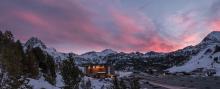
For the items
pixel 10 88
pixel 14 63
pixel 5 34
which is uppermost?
pixel 5 34

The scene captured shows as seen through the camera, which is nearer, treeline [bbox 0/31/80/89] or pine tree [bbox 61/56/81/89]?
treeline [bbox 0/31/80/89]

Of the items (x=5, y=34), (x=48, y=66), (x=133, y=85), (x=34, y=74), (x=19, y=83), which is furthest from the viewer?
(x=48, y=66)

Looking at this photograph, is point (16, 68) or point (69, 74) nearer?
point (16, 68)

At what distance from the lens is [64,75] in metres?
47.2

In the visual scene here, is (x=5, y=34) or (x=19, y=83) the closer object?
(x=19, y=83)

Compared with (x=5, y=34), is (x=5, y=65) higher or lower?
lower

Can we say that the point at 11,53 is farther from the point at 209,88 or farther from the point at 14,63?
the point at 209,88

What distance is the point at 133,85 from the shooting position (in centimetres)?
5956

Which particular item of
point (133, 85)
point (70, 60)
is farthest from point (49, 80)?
point (70, 60)

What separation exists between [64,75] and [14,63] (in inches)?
600

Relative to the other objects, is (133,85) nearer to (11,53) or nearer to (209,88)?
(11,53)

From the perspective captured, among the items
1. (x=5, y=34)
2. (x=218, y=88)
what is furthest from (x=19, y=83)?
(x=218, y=88)

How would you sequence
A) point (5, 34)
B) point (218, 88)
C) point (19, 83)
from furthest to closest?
1. point (218, 88)
2. point (5, 34)
3. point (19, 83)

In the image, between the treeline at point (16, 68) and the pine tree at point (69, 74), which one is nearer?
the treeline at point (16, 68)
